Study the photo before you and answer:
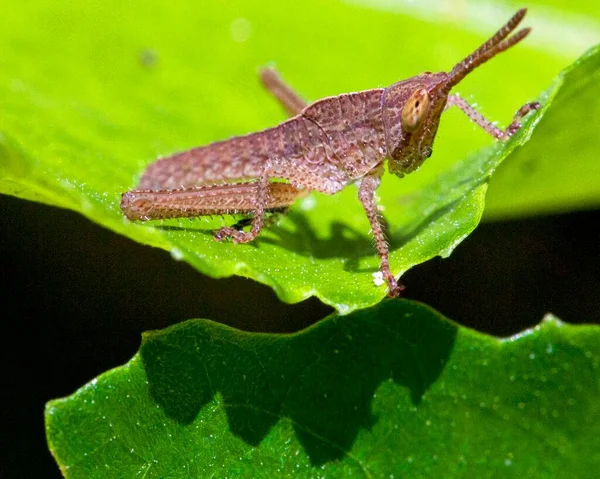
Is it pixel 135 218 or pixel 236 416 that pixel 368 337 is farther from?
pixel 135 218

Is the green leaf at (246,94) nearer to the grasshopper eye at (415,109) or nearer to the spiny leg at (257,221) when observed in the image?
the spiny leg at (257,221)

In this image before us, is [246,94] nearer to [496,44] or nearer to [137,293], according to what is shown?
[137,293]

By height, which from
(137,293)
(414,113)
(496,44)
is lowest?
(137,293)

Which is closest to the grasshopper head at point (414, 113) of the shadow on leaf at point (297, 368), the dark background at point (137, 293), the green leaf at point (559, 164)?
the green leaf at point (559, 164)

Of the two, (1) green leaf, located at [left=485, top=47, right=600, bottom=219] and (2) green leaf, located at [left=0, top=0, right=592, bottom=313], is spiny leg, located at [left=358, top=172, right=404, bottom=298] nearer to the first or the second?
(2) green leaf, located at [left=0, top=0, right=592, bottom=313]

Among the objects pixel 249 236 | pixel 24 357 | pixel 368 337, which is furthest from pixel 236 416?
pixel 24 357

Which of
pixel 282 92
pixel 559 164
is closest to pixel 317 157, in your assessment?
pixel 282 92

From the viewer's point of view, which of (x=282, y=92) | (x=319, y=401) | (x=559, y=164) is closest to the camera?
(x=319, y=401)
